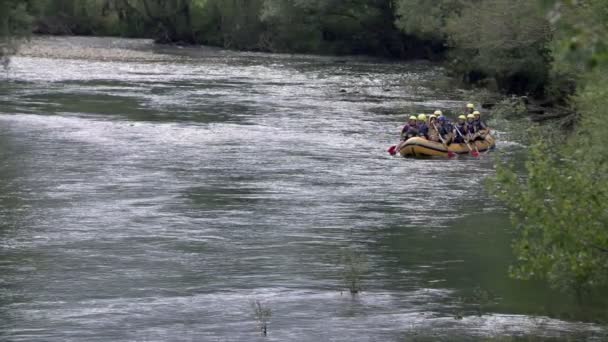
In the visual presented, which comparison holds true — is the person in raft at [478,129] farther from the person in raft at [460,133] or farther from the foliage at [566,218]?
the foliage at [566,218]

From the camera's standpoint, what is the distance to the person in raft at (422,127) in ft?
89.2

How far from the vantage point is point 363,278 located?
15047 millimetres

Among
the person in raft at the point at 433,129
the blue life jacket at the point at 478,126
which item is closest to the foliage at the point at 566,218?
the person in raft at the point at 433,129

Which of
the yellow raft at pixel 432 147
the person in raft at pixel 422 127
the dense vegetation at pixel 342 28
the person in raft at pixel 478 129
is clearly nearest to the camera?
the yellow raft at pixel 432 147

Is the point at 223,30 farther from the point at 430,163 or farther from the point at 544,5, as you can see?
the point at 544,5

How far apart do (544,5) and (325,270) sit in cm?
1123

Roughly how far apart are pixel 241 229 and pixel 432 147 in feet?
31.4

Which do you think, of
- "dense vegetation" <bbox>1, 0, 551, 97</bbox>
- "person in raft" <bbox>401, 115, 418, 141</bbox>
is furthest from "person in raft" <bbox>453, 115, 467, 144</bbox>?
"dense vegetation" <bbox>1, 0, 551, 97</bbox>

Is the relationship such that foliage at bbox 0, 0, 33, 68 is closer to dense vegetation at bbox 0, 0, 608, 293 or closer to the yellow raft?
dense vegetation at bbox 0, 0, 608, 293

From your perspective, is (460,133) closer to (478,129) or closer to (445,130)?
(445,130)

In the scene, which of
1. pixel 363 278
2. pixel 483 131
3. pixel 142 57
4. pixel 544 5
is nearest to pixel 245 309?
pixel 363 278

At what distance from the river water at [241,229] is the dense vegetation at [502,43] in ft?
3.86

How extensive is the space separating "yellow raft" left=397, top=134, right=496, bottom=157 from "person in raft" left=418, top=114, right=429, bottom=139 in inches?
19.6

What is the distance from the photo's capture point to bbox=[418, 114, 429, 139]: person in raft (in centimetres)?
2719
